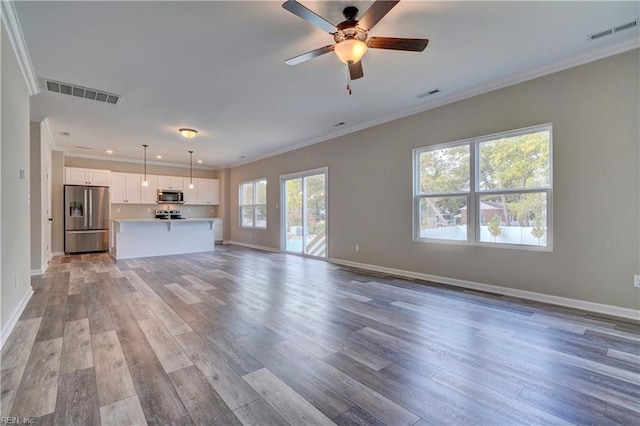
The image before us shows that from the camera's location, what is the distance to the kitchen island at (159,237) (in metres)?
6.49

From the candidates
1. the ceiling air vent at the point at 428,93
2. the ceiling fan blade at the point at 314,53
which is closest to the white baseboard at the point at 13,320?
the ceiling fan blade at the point at 314,53

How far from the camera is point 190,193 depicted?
9484 millimetres

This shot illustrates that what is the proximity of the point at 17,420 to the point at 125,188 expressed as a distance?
8.18m

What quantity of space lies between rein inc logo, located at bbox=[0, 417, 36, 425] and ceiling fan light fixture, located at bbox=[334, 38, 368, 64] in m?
3.04

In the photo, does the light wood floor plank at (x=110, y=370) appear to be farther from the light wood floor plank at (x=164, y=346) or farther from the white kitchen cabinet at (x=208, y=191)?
the white kitchen cabinet at (x=208, y=191)

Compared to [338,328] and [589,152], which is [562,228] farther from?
[338,328]

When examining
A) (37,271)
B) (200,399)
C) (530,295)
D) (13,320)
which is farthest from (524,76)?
(37,271)

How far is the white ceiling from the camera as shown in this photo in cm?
238

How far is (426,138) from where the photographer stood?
449 centimetres

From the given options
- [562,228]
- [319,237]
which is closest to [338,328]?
[562,228]

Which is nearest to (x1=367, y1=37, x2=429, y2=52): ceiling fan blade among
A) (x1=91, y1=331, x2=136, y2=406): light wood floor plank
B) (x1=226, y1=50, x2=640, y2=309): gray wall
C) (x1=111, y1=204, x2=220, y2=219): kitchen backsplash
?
(x1=226, y1=50, x2=640, y2=309): gray wall

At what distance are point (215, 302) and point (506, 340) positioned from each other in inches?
117

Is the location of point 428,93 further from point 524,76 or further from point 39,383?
point 39,383

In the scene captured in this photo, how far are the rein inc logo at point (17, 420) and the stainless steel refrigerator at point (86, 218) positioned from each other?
7343mm
